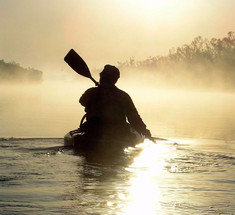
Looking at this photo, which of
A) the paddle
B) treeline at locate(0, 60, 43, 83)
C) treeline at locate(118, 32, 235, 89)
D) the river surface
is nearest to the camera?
the river surface

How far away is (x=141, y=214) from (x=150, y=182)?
205cm

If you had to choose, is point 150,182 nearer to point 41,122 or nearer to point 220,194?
point 220,194

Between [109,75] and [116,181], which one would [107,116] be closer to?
[109,75]

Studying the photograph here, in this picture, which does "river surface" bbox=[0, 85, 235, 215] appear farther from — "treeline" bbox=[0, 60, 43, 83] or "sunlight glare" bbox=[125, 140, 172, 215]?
"treeline" bbox=[0, 60, 43, 83]

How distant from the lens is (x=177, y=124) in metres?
23.3

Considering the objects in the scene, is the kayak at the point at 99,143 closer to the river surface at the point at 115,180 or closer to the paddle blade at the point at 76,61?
the river surface at the point at 115,180

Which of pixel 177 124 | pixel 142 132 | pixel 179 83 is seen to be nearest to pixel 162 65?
pixel 179 83

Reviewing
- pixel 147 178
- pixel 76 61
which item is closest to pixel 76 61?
pixel 76 61

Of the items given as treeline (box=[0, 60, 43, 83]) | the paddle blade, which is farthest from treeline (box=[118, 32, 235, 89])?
the paddle blade

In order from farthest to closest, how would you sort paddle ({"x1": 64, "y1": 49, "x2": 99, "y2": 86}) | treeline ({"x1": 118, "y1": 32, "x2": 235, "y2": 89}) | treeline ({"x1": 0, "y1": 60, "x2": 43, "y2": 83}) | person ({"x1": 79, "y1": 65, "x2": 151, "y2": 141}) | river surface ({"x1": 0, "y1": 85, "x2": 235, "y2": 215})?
1. treeline ({"x1": 0, "y1": 60, "x2": 43, "y2": 83})
2. treeline ({"x1": 118, "y1": 32, "x2": 235, "y2": 89})
3. paddle ({"x1": 64, "y1": 49, "x2": 99, "y2": 86})
4. person ({"x1": 79, "y1": 65, "x2": 151, "y2": 141})
5. river surface ({"x1": 0, "y1": 85, "x2": 235, "y2": 215})

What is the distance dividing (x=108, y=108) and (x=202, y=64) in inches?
3726

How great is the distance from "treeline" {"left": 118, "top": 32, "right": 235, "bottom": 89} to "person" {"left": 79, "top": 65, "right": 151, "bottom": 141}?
80.0 m

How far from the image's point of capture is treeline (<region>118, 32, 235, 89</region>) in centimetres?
9584

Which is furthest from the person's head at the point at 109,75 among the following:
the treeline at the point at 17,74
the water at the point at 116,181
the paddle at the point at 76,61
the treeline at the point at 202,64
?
the treeline at the point at 17,74
